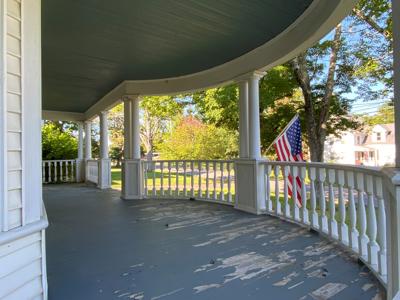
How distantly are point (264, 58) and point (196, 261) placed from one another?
309 cm

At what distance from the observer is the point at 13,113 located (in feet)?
5.54

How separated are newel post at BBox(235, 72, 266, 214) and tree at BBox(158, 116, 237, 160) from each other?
24.9ft

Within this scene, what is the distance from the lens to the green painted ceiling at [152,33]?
126 inches

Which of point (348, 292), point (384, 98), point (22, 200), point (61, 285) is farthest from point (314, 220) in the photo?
point (384, 98)

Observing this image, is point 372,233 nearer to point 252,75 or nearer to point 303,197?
point 303,197

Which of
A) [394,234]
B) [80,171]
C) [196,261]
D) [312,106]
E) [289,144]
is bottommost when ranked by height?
[196,261]

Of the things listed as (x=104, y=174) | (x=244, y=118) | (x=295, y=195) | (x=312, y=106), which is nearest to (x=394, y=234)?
(x=295, y=195)

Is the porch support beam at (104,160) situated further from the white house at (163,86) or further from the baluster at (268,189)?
the baluster at (268,189)

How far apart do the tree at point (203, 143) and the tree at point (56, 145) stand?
14.9ft

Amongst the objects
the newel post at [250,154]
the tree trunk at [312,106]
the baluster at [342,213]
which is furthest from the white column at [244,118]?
the tree trunk at [312,106]

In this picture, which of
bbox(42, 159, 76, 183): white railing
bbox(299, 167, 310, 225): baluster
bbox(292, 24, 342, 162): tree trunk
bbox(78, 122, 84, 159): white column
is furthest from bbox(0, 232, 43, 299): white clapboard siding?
bbox(78, 122, 84, 159): white column

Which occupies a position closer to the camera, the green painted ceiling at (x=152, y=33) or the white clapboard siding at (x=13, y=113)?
the white clapboard siding at (x=13, y=113)

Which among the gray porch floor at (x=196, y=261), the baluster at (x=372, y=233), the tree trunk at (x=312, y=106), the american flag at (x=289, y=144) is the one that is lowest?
the gray porch floor at (x=196, y=261)

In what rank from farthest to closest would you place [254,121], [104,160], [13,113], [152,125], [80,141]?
1. [152,125]
2. [80,141]
3. [104,160]
4. [254,121]
5. [13,113]
